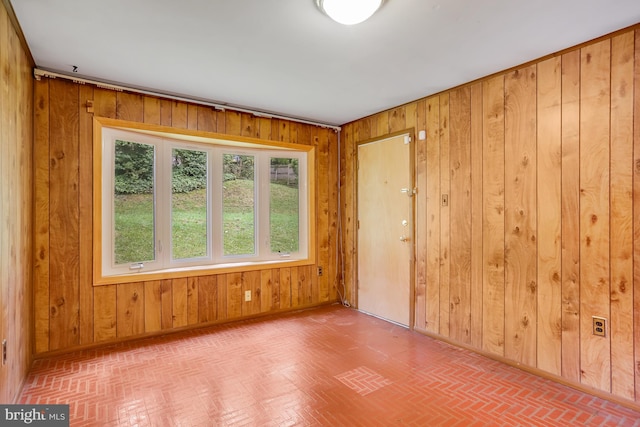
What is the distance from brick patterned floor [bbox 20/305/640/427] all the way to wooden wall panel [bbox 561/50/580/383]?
29cm

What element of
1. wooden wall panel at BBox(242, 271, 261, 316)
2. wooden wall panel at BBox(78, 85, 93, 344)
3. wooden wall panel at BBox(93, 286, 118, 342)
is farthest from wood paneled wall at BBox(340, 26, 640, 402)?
wooden wall panel at BBox(78, 85, 93, 344)

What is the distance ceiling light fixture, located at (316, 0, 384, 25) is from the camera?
181 cm

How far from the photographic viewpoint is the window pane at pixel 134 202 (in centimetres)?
321

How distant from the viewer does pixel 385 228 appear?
3945 mm

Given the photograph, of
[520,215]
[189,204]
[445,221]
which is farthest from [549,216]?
[189,204]

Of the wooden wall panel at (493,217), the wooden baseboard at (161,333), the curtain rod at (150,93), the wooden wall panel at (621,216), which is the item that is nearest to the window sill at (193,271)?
the wooden baseboard at (161,333)

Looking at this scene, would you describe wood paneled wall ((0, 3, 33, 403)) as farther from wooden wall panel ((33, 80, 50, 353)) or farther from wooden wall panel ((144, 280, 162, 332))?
wooden wall panel ((144, 280, 162, 332))

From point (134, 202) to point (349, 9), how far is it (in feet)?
8.77

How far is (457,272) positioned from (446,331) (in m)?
0.60

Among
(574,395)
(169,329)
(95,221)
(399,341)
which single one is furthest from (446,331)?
(95,221)

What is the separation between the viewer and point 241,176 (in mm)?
4027

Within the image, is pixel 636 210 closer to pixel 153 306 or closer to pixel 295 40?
pixel 295 40

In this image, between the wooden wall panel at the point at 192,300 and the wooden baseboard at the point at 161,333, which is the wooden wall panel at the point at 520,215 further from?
the wooden wall panel at the point at 192,300

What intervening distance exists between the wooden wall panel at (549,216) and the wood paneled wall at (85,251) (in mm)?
2848
